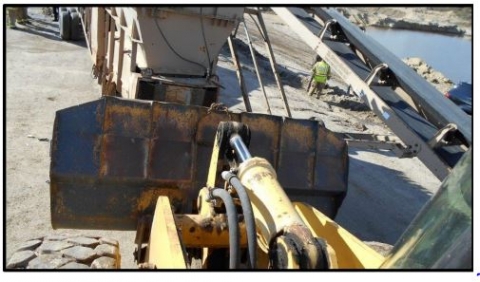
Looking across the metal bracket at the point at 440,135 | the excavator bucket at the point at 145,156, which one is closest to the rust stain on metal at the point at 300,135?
the excavator bucket at the point at 145,156

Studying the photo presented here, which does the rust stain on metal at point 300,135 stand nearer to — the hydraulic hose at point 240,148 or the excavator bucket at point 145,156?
the excavator bucket at point 145,156

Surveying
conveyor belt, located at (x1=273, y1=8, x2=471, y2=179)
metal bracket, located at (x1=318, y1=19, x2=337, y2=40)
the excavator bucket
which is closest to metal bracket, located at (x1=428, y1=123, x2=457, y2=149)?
conveyor belt, located at (x1=273, y1=8, x2=471, y2=179)

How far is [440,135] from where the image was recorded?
4133mm

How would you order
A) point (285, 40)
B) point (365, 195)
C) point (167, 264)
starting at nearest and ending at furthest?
1. point (167, 264)
2. point (365, 195)
3. point (285, 40)

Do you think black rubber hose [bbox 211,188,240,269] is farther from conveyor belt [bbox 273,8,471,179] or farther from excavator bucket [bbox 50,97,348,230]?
conveyor belt [bbox 273,8,471,179]

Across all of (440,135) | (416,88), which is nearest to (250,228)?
(440,135)

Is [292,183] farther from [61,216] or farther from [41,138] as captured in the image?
[41,138]

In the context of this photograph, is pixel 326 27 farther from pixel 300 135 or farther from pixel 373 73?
pixel 300 135

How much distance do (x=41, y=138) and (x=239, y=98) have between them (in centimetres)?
469

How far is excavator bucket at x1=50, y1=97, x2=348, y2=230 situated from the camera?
347cm

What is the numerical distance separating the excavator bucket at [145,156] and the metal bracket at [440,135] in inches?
38.1

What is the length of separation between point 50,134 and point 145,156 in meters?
3.79

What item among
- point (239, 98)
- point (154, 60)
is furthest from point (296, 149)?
point (239, 98)

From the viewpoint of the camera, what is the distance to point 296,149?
3.93m
